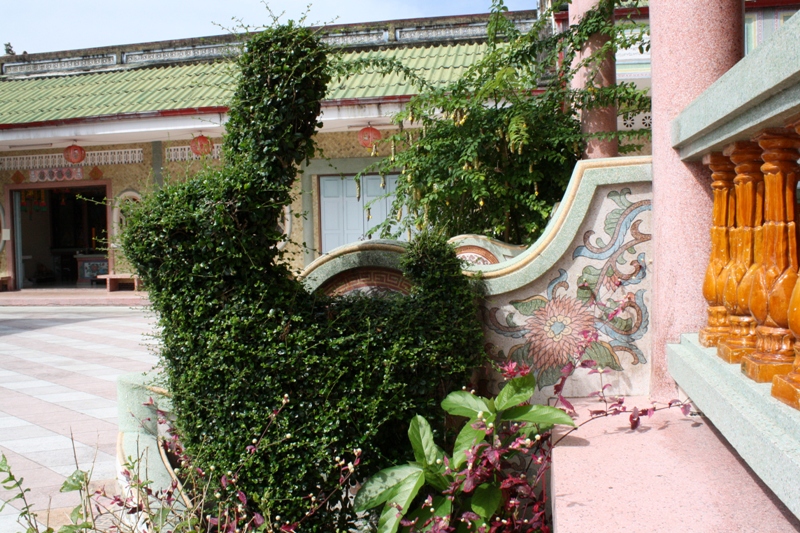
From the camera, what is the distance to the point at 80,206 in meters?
19.8

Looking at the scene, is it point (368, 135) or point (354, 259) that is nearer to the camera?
point (354, 259)

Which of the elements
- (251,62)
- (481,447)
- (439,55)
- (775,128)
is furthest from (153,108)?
(775,128)

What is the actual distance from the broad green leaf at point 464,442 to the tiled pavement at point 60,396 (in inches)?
51.9

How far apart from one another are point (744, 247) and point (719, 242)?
30cm

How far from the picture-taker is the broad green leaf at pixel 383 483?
2.60 m

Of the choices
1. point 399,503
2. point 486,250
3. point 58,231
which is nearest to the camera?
point 399,503

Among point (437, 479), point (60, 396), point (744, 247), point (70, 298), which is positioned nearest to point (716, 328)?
point (744, 247)

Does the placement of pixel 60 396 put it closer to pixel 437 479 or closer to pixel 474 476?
pixel 437 479

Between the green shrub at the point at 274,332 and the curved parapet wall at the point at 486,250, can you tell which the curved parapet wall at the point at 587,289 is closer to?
the green shrub at the point at 274,332

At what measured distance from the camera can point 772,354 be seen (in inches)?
72.2

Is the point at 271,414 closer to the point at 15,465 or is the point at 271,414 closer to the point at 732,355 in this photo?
the point at 732,355

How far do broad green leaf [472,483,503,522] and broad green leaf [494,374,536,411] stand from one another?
0.30 meters

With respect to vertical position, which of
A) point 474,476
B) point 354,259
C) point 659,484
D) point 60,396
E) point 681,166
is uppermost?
point 681,166

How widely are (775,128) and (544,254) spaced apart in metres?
1.44
